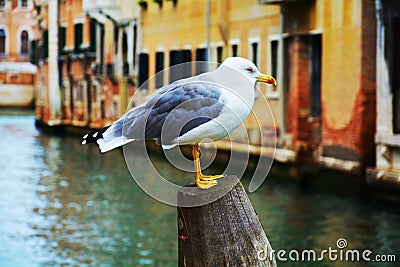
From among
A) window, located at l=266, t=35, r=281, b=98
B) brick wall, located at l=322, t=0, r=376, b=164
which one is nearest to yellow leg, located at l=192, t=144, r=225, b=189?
brick wall, located at l=322, t=0, r=376, b=164

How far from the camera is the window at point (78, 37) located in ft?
87.5

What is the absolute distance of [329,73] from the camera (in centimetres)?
1285

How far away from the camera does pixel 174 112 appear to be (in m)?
2.88

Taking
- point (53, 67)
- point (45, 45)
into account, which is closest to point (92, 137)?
point (53, 67)

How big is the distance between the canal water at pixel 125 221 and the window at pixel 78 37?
11.7m

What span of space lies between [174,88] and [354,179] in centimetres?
897

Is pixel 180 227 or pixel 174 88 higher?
pixel 174 88

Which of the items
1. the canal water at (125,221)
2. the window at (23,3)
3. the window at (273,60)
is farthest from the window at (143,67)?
the window at (23,3)

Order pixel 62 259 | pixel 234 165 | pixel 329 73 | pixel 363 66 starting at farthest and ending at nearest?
pixel 329 73
pixel 363 66
pixel 62 259
pixel 234 165

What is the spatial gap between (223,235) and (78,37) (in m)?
24.9

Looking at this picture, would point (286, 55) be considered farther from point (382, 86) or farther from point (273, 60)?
point (382, 86)

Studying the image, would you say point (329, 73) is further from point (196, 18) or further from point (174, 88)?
point (174, 88)

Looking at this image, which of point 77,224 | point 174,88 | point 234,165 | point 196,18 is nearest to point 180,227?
point 234,165

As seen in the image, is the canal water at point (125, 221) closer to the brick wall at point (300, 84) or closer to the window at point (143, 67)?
the brick wall at point (300, 84)
